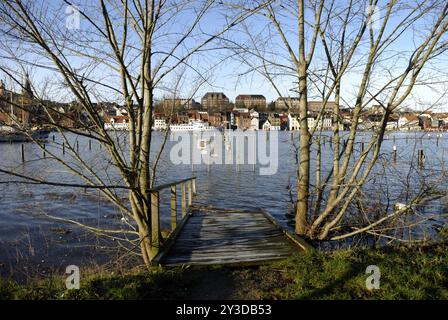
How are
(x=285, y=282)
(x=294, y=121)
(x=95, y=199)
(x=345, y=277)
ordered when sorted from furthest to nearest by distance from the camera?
(x=95, y=199)
(x=294, y=121)
(x=285, y=282)
(x=345, y=277)

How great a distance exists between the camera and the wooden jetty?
5613 millimetres

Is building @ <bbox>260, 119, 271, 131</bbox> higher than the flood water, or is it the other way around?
building @ <bbox>260, 119, 271, 131</bbox>

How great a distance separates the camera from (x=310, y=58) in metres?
6.78

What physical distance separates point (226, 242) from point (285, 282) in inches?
91.9

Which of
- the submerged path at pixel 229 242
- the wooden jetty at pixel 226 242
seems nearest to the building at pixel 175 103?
the wooden jetty at pixel 226 242

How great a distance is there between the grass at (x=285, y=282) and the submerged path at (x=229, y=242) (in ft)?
1.48

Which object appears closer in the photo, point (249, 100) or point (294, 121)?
point (294, 121)

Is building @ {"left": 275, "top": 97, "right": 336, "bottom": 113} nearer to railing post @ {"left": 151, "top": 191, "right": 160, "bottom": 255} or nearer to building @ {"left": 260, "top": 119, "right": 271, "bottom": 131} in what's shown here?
railing post @ {"left": 151, "top": 191, "right": 160, "bottom": 255}

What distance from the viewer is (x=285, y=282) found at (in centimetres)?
458

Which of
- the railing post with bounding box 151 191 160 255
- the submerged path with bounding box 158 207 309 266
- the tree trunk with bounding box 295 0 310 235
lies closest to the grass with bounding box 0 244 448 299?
the submerged path with bounding box 158 207 309 266

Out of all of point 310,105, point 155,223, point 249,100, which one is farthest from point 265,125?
point 155,223

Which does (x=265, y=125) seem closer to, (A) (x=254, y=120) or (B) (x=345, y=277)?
(A) (x=254, y=120)

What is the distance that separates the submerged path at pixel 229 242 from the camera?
5.62m
